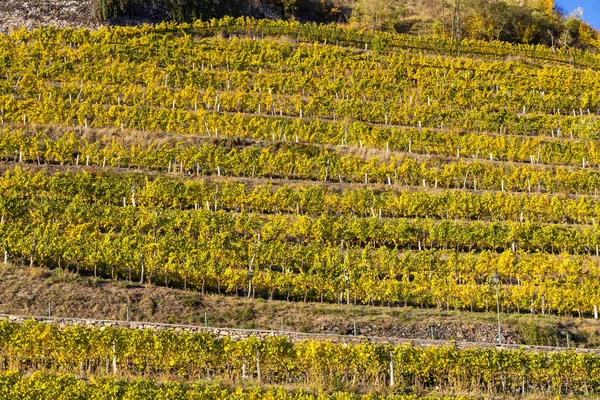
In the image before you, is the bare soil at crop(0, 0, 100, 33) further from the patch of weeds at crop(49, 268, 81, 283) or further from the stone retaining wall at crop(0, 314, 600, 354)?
the stone retaining wall at crop(0, 314, 600, 354)

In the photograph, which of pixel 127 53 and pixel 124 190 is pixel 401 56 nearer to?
pixel 127 53

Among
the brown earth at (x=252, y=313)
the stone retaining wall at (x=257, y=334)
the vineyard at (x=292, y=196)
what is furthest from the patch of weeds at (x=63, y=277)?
the stone retaining wall at (x=257, y=334)

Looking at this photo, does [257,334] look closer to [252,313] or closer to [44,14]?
[252,313]

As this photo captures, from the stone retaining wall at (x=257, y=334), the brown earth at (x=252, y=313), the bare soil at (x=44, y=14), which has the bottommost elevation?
the brown earth at (x=252, y=313)

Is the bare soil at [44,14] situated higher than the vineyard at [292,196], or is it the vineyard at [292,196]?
the bare soil at [44,14]

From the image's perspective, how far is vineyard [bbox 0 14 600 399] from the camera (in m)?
23.5

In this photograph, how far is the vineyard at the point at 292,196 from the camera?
2345 cm

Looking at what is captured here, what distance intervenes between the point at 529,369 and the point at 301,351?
26.9 ft

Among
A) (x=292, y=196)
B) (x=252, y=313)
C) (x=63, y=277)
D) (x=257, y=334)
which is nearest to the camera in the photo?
(x=257, y=334)

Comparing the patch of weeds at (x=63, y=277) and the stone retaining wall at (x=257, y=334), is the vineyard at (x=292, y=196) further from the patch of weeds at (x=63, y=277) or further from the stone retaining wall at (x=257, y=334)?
the stone retaining wall at (x=257, y=334)

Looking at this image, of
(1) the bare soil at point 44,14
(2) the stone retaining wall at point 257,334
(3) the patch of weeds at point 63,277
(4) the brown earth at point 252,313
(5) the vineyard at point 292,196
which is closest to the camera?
(5) the vineyard at point 292,196

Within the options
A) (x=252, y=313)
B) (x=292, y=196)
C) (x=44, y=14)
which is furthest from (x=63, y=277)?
(x=44, y=14)

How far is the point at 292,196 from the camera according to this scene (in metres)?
40.9

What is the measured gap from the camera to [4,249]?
33.2 metres
